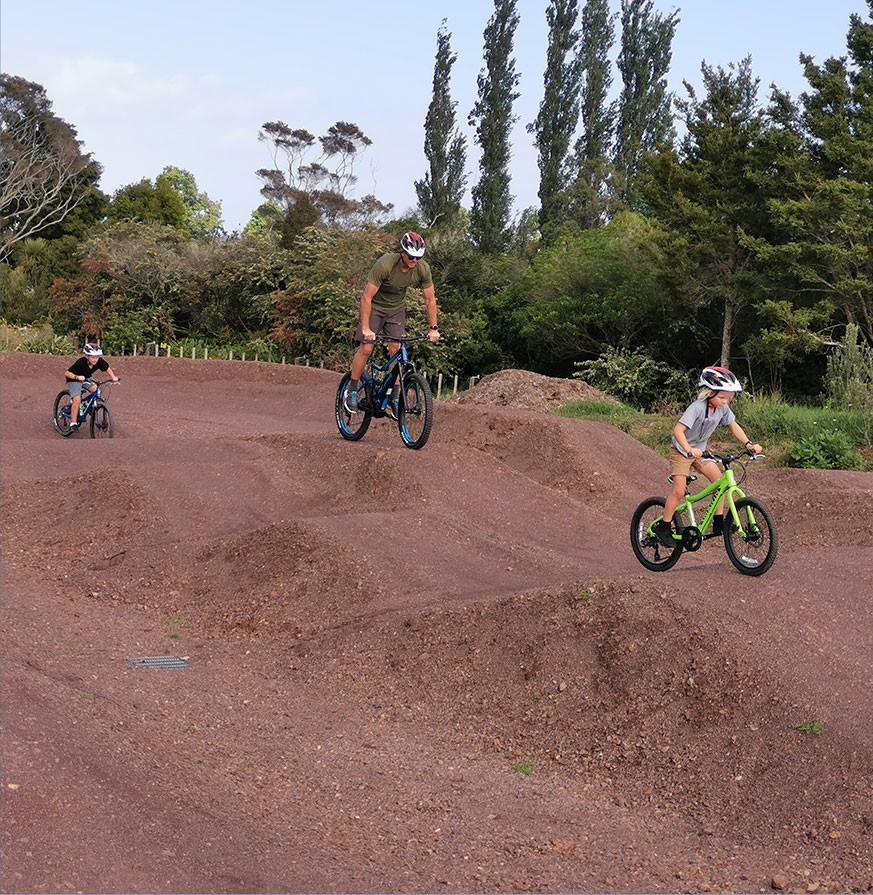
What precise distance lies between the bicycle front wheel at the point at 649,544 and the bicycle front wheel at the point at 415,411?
10.8 feet

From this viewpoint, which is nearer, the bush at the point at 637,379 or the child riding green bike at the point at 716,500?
the child riding green bike at the point at 716,500

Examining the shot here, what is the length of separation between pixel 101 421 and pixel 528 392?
970 cm

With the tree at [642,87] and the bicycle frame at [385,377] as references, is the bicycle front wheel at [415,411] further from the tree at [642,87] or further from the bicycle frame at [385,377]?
the tree at [642,87]

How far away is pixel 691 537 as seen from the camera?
9.33m

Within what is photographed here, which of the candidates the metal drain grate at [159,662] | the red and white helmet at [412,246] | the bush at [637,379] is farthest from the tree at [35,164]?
the metal drain grate at [159,662]

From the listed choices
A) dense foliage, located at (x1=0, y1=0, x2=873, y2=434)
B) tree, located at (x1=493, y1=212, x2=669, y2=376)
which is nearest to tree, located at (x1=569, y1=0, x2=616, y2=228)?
dense foliage, located at (x1=0, y1=0, x2=873, y2=434)

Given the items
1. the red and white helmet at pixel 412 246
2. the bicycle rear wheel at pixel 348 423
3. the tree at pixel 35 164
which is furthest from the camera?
the tree at pixel 35 164

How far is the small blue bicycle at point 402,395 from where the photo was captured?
1245 cm

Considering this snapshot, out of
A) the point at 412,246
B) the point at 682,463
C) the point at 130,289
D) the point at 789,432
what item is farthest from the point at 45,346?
the point at 682,463

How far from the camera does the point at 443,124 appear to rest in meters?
46.2

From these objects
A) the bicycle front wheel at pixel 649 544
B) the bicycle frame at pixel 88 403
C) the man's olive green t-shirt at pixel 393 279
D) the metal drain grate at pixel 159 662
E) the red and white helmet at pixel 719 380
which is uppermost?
the man's olive green t-shirt at pixel 393 279

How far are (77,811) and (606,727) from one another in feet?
11.8

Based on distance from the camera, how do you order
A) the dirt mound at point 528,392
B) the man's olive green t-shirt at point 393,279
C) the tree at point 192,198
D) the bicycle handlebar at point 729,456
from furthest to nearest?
1. the tree at point 192,198
2. the dirt mound at point 528,392
3. the man's olive green t-shirt at point 393,279
4. the bicycle handlebar at point 729,456

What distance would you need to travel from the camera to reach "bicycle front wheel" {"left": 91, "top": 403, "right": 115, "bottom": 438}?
18391 millimetres
